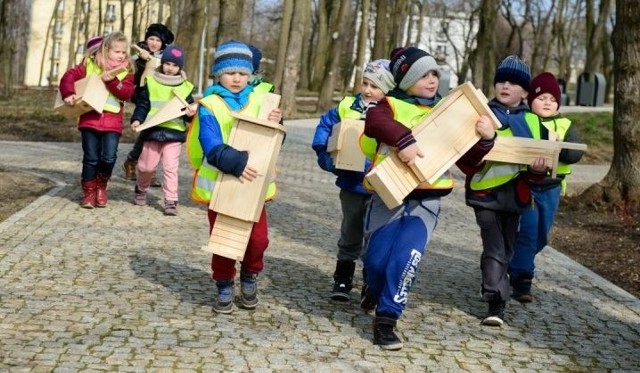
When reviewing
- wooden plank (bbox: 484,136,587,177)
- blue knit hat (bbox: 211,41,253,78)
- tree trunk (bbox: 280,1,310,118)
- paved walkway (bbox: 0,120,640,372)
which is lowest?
paved walkway (bbox: 0,120,640,372)

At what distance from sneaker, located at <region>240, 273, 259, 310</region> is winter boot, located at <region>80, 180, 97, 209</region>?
4583 mm

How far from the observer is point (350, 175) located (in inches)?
284

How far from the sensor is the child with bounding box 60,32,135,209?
10.5m

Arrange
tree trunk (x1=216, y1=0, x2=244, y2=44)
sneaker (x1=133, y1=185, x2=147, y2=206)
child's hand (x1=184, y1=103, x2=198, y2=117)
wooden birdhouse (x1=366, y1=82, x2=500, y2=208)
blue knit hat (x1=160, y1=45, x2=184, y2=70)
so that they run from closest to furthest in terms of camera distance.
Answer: wooden birdhouse (x1=366, y1=82, x2=500, y2=208)
child's hand (x1=184, y1=103, x2=198, y2=117)
blue knit hat (x1=160, y1=45, x2=184, y2=70)
sneaker (x1=133, y1=185, x2=147, y2=206)
tree trunk (x1=216, y1=0, x2=244, y2=44)

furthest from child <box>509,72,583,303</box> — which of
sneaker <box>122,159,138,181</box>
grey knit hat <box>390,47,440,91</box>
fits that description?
sneaker <box>122,159,138,181</box>

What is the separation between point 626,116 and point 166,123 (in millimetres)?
5994

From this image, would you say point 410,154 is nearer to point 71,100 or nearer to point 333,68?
point 71,100

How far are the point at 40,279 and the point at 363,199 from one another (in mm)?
2269

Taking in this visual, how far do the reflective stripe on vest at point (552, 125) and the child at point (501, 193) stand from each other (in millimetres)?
47

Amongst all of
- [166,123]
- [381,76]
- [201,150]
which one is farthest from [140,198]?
[201,150]

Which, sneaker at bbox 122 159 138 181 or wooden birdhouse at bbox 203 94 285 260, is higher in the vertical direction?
wooden birdhouse at bbox 203 94 285 260

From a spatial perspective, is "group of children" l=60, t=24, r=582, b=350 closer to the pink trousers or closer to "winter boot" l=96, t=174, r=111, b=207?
the pink trousers

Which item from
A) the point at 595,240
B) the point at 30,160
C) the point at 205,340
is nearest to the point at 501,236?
the point at 205,340

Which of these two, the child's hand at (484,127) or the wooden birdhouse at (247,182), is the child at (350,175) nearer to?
the wooden birdhouse at (247,182)
